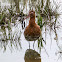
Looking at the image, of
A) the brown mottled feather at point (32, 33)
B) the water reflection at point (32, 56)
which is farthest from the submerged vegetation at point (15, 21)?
the water reflection at point (32, 56)

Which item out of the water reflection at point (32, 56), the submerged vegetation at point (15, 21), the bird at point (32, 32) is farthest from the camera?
the submerged vegetation at point (15, 21)

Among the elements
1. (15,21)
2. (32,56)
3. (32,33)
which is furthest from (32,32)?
(15,21)

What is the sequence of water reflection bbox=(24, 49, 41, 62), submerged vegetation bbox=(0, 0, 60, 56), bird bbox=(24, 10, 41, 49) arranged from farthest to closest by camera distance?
1. submerged vegetation bbox=(0, 0, 60, 56)
2. bird bbox=(24, 10, 41, 49)
3. water reflection bbox=(24, 49, 41, 62)

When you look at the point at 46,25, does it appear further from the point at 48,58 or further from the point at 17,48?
the point at 48,58

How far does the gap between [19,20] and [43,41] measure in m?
1.81

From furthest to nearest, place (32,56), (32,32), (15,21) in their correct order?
(15,21), (32,32), (32,56)

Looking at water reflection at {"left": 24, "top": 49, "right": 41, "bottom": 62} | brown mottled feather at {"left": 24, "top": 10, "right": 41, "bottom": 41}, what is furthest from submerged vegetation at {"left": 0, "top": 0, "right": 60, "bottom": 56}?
water reflection at {"left": 24, "top": 49, "right": 41, "bottom": 62}

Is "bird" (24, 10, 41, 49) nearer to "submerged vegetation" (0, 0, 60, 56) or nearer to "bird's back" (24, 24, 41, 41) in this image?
"bird's back" (24, 24, 41, 41)

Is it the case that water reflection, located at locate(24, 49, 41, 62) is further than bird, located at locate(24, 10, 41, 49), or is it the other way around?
bird, located at locate(24, 10, 41, 49)

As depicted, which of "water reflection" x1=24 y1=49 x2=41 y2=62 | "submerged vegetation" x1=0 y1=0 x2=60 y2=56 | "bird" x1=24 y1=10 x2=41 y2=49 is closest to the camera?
"water reflection" x1=24 y1=49 x2=41 y2=62

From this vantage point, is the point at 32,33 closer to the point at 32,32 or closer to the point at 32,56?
the point at 32,32

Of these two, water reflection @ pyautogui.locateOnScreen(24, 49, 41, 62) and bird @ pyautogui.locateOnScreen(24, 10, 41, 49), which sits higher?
bird @ pyautogui.locateOnScreen(24, 10, 41, 49)

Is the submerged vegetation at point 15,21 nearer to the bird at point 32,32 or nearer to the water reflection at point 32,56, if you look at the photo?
the bird at point 32,32

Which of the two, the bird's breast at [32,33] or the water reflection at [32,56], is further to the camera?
the bird's breast at [32,33]
